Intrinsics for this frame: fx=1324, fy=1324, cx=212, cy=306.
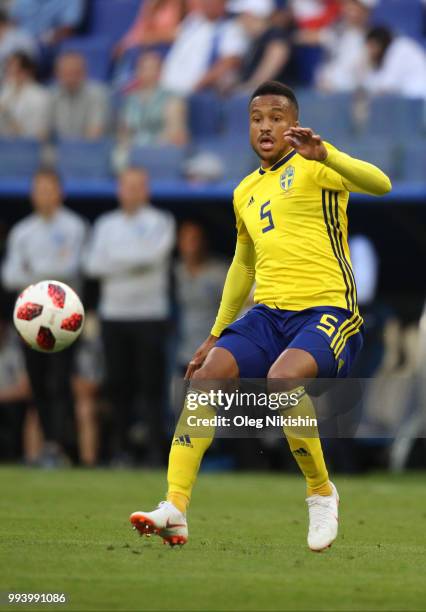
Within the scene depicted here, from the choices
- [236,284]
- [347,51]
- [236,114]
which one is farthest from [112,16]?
[236,284]

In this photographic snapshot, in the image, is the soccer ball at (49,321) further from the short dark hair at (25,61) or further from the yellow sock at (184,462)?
the short dark hair at (25,61)

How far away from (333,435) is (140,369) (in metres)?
2.03

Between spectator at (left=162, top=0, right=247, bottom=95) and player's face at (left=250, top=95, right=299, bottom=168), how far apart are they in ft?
27.9

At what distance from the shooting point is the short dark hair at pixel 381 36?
46.1 ft

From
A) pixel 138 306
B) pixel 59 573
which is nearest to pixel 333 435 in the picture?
pixel 138 306

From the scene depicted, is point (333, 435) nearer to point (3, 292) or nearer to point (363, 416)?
point (363, 416)

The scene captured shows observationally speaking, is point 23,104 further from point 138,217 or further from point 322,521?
point 322,521

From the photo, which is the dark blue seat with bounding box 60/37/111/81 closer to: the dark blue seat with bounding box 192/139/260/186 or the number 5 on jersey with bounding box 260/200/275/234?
the dark blue seat with bounding box 192/139/260/186

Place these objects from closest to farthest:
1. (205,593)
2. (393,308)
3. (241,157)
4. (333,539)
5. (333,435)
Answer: (205,593) → (333,539) → (333,435) → (241,157) → (393,308)

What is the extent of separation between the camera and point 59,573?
534 cm

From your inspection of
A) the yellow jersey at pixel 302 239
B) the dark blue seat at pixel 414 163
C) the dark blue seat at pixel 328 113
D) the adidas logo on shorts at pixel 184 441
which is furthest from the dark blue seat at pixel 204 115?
the adidas logo on shorts at pixel 184 441

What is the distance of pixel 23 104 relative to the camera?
49.0 feet

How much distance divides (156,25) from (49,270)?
4760mm

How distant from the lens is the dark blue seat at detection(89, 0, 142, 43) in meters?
17.4
